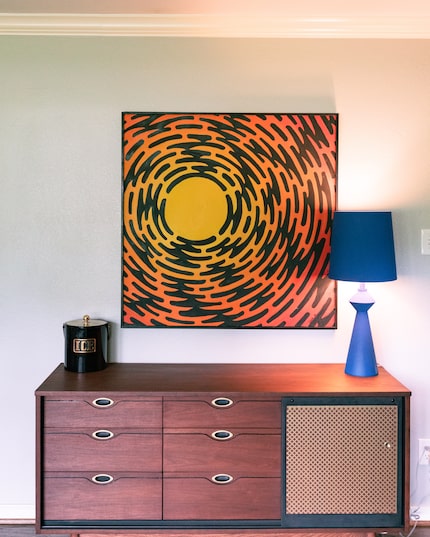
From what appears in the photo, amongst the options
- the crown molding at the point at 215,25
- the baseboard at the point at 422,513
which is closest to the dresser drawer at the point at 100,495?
the baseboard at the point at 422,513

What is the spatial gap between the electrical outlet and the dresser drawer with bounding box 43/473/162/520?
121 cm

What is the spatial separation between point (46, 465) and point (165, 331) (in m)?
0.75

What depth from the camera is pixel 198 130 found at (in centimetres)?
257

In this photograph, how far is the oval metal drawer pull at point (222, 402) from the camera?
2.24m

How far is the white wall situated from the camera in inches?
101

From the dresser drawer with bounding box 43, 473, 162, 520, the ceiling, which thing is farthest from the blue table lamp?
the dresser drawer with bounding box 43, 473, 162, 520

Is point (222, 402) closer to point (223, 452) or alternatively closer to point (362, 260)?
point (223, 452)

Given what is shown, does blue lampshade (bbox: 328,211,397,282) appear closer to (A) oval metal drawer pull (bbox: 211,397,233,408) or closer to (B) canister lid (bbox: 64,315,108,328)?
(A) oval metal drawer pull (bbox: 211,397,233,408)

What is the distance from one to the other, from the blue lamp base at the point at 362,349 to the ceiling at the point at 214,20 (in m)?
1.21

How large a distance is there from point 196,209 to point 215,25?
0.80m

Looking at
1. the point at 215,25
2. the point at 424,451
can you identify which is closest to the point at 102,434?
the point at 424,451

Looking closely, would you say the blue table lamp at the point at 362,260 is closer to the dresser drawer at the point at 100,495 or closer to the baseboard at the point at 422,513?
the baseboard at the point at 422,513

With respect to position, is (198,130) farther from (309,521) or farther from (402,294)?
(309,521)

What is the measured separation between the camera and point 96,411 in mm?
2236
